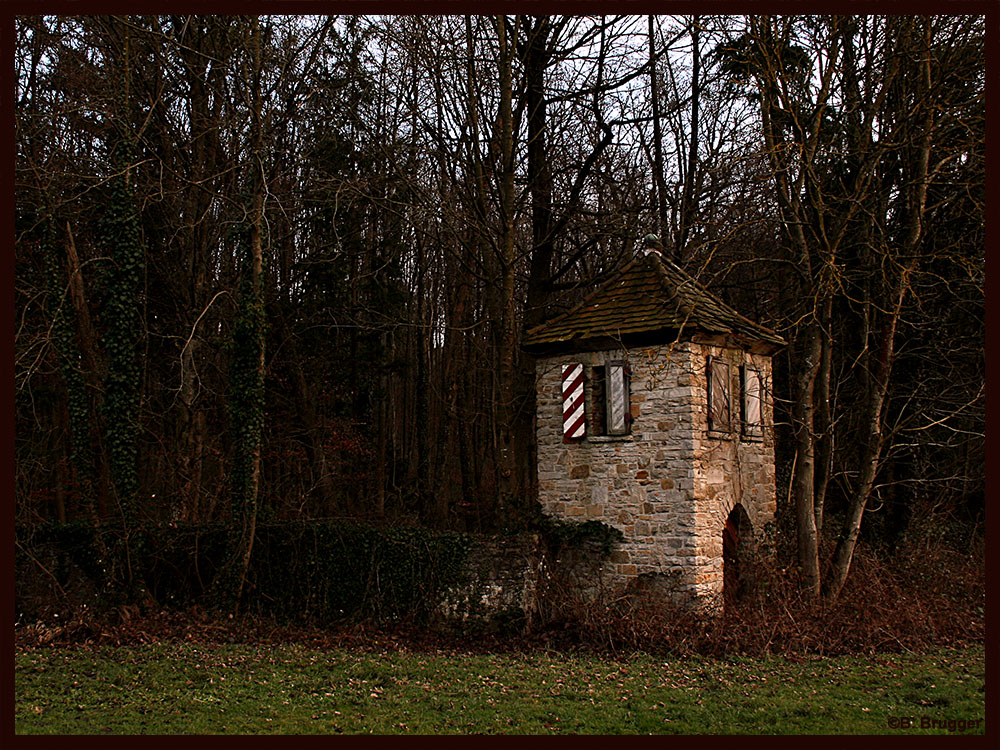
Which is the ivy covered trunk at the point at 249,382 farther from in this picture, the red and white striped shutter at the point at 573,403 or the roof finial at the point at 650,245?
the roof finial at the point at 650,245

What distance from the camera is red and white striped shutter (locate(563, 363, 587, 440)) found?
43.0ft

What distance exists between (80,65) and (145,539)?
26.9 feet

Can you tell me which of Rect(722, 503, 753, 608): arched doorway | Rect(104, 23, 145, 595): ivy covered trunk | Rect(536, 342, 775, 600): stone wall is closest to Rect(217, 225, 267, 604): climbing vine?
Rect(104, 23, 145, 595): ivy covered trunk

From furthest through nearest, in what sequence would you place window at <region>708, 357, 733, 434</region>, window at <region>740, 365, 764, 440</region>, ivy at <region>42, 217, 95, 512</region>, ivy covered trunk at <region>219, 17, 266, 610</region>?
window at <region>740, 365, 764, 440</region> < window at <region>708, 357, 733, 434</region> < ivy covered trunk at <region>219, 17, 266, 610</region> < ivy at <region>42, 217, 95, 512</region>

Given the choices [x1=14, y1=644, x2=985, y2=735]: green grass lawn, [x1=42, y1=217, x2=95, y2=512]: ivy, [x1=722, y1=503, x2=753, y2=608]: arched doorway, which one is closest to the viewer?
A: [x1=14, y1=644, x2=985, y2=735]: green grass lawn

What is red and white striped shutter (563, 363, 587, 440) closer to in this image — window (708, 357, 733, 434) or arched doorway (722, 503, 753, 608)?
window (708, 357, 733, 434)

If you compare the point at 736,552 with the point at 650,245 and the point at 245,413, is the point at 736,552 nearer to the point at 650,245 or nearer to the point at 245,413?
the point at 650,245

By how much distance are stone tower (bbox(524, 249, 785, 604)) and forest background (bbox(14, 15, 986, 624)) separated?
74 centimetres

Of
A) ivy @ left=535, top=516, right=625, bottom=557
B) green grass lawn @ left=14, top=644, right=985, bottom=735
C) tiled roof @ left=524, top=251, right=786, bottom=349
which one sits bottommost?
green grass lawn @ left=14, top=644, right=985, bottom=735

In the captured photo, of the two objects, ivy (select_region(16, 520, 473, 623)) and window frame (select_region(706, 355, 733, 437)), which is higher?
window frame (select_region(706, 355, 733, 437))

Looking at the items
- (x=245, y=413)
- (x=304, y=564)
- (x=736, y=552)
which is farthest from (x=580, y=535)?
(x=245, y=413)

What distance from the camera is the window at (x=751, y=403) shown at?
13.6 m

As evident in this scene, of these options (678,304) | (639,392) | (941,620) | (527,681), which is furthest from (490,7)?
(941,620)

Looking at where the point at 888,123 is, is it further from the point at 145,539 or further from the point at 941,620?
the point at 145,539
